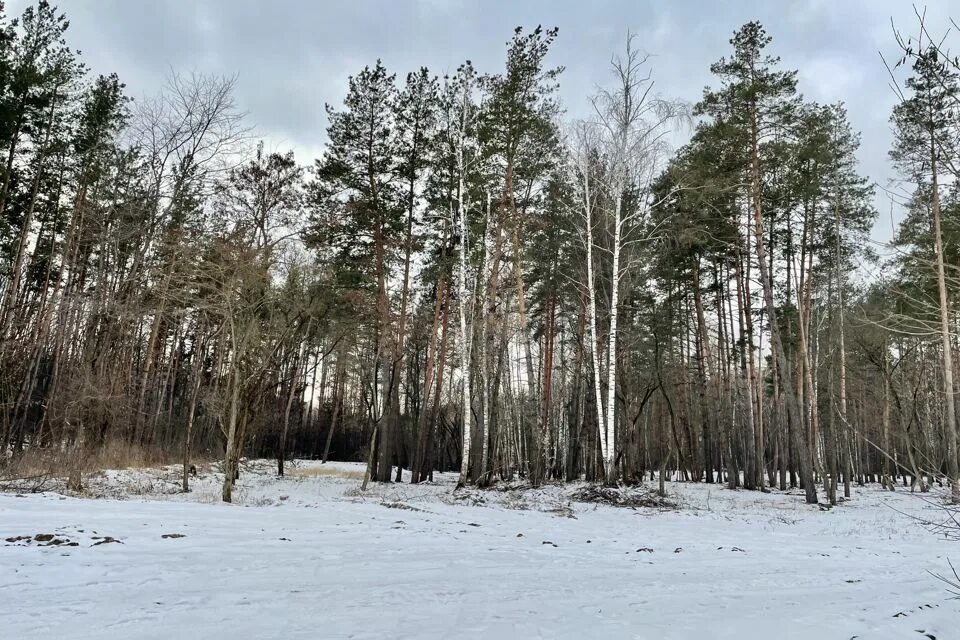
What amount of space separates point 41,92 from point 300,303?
9947 millimetres

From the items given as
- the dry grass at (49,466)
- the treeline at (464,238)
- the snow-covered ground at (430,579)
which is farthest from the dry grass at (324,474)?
the snow-covered ground at (430,579)

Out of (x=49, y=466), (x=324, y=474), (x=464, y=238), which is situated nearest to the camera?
(x=49, y=466)

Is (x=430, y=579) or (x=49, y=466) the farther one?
(x=49, y=466)

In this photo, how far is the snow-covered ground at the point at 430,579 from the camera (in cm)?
288

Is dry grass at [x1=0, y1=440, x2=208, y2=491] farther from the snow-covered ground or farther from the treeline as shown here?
the snow-covered ground

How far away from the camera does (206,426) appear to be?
97.7 ft

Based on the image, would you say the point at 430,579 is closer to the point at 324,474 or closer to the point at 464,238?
the point at 464,238

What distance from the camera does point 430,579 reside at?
13.2ft

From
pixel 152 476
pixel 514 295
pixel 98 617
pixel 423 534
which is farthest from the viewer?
pixel 514 295

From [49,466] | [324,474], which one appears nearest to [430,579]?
[49,466]

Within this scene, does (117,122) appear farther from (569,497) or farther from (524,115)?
(569,497)

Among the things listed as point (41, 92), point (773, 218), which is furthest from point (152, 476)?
point (773, 218)

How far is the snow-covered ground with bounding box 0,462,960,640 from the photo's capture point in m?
2.88

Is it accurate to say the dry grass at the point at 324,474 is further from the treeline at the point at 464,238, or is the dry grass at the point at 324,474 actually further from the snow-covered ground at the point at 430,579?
the snow-covered ground at the point at 430,579
